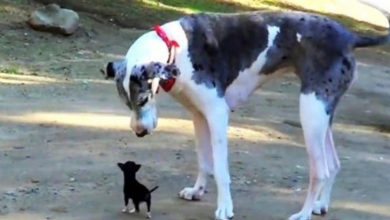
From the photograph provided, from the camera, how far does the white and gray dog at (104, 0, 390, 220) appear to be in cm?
612

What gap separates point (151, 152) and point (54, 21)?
26.4ft

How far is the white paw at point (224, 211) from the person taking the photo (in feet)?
20.5

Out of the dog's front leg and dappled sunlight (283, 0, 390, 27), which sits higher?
the dog's front leg

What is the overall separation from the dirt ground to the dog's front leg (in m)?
0.18

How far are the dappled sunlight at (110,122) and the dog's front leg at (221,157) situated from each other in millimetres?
2758

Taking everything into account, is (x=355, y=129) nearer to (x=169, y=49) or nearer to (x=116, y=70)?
(x=169, y=49)

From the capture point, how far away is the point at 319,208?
666 centimetres

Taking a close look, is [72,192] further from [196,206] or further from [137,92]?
[137,92]

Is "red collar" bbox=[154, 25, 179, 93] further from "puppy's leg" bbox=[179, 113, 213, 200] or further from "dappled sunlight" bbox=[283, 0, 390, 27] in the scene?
"dappled sunlight" bbox=[283, 0, 390, 27]

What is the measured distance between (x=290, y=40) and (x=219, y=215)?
1308 millimetres

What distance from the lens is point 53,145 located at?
809cm

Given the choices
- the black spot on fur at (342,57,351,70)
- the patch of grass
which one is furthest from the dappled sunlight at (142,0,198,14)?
the black spot on fur at (342,57,351,70)

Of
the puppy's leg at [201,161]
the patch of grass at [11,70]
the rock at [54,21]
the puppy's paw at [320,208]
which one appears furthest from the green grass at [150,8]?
the puppy's paw at [320,208]

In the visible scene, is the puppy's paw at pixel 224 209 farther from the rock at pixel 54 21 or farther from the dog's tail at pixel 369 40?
the rock at pixel 54 21
